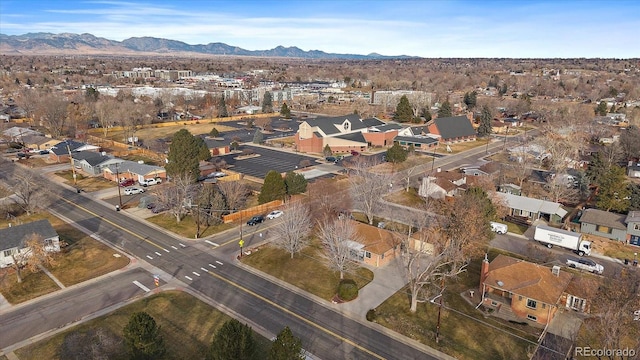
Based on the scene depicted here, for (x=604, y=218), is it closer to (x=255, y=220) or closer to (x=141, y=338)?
(x=255, y=220)

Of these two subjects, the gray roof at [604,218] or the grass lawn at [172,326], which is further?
the gray roof at [604,218]

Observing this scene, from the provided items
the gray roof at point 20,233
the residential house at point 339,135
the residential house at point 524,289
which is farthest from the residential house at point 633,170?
the gray roof at point 20,233

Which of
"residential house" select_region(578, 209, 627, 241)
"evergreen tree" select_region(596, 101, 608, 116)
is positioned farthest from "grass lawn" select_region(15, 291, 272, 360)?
"evergreen tree" select_region(596, 101, 608, 116)

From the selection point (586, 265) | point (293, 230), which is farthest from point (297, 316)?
point (586, 265)

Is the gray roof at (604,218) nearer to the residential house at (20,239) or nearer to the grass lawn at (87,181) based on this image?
the residential house at (20,239)

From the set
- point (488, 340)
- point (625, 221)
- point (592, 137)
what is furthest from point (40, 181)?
point (592, 137)

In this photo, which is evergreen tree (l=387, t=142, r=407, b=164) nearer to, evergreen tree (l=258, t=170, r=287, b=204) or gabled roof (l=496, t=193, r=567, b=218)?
gabled roof (l=496, t=193, r=567, b=218)

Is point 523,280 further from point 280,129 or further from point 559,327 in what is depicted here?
point 280,129
